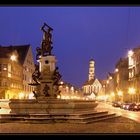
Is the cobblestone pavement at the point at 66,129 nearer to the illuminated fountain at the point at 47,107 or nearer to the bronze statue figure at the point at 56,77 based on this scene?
the illuminated fountain at the point at 47,107

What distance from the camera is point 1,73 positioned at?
265 feet

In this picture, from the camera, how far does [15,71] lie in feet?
293

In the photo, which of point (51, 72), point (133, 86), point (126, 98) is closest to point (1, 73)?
point (133, 86)

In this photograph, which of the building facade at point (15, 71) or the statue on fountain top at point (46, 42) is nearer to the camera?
the statue on fountain top at point (46, 42)

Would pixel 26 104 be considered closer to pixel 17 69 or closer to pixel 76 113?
pixel 76 113

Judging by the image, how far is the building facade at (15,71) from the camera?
81706 millimetres

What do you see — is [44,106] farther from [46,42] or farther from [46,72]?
[46,42]

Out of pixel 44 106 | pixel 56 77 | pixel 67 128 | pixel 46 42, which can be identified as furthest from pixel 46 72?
pixel 67 128

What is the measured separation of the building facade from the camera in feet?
268

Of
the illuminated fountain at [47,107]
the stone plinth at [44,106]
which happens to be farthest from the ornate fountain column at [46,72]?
the stone plinth at [44,106]

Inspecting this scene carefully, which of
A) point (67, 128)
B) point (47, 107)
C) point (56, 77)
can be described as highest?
point (56, 77)

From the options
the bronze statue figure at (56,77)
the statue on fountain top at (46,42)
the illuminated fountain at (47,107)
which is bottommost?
the illuminated fountain at (47,107)

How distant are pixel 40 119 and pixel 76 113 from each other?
255cm

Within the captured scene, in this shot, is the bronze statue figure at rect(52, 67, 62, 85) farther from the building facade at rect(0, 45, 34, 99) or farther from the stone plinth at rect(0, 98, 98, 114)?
the building facade at rect(0, 45, 34, 99)
